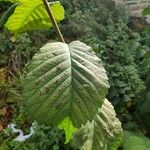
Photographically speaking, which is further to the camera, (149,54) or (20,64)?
(20,64)

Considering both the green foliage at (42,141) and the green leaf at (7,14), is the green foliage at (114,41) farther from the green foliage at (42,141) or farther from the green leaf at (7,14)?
the green leaf at (7,14)

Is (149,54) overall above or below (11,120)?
above

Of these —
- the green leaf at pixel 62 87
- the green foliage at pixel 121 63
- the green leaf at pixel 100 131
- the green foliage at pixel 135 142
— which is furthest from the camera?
the green foliage at pixel 121 63

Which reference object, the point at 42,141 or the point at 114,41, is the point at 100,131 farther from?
the point at 114,41

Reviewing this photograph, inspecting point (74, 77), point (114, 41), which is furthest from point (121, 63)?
point (74, 77)

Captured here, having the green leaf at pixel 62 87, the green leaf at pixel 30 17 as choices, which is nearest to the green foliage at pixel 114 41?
the green leaf at pixel 30 17

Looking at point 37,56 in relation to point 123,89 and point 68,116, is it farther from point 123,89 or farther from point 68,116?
point 123,89

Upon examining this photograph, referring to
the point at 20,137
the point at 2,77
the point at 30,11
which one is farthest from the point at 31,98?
the point at 2,77

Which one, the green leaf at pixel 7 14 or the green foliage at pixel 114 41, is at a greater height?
the green leaf at pixel 7 14
